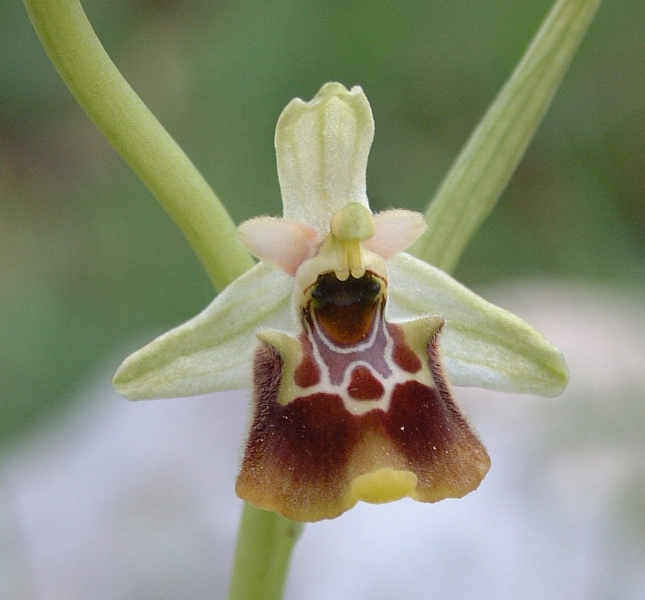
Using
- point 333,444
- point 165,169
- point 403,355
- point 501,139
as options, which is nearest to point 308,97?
point 501,139

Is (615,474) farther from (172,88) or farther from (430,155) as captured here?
(172,88)

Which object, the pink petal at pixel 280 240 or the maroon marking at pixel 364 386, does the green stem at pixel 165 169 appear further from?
the maroon marking at pixel 364 386

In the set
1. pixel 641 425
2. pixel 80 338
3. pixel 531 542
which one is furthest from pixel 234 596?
pixel 80 338

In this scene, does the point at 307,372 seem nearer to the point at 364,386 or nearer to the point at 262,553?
the point at 364,386

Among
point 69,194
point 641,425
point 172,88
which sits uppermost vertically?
point 172,88

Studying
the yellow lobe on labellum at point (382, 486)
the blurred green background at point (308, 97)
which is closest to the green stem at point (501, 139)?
the yellow lobe on labellum at point (382, 486)

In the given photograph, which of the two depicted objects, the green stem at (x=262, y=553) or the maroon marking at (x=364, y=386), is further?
the green stem at (x=262, y=553)
